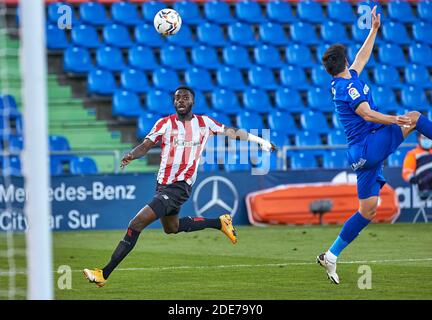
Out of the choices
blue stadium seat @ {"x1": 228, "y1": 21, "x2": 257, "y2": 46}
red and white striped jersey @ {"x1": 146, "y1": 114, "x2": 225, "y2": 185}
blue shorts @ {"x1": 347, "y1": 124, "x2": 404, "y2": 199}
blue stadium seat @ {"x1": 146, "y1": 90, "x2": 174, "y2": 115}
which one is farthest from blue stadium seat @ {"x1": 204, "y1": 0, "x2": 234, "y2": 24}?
blue shorts @ {"x1": 347, "y1": 124, "x2": 404, "y2": 199}

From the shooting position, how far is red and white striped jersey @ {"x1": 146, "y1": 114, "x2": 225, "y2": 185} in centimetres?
1116

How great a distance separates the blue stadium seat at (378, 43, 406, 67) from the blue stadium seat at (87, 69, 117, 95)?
697cm

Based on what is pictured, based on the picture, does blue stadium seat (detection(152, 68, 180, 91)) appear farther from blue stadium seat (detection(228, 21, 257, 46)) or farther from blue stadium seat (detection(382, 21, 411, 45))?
blue stadium seat (detection(382, 21, 411, 45))

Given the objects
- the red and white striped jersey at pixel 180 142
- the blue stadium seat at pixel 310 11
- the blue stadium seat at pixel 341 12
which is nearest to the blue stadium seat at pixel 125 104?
the blue stadium seat at pixel 310 11

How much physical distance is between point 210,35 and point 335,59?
13.1 metres

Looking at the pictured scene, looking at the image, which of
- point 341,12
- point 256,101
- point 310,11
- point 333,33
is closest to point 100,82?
point 256,101

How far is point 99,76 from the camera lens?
71.2 feet

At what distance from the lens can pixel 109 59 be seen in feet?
72.5

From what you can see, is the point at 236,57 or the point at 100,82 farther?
the point at 236,57

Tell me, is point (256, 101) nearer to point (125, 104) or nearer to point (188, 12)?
point (188, 12)

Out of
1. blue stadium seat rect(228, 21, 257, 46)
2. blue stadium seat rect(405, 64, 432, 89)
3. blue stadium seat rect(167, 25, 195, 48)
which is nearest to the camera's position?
blue stadium seat rect(167, 25, 195, 48)

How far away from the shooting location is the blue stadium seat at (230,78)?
74.1 feet
